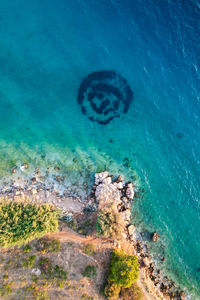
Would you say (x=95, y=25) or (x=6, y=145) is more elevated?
(x=95, y=25)

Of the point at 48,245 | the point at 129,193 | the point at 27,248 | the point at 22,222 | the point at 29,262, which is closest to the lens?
the point at 22,222

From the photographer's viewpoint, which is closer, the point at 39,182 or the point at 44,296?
the point at 44,296

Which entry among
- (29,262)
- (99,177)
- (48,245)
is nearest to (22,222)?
(48,245)

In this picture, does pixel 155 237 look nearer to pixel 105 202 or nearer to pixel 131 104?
pixel 105 202

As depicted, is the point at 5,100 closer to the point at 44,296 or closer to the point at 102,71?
the point at 102,71

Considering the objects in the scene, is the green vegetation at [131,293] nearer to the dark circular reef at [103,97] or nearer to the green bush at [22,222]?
the green bush at [22,222]

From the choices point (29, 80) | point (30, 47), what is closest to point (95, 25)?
point (30, 47)

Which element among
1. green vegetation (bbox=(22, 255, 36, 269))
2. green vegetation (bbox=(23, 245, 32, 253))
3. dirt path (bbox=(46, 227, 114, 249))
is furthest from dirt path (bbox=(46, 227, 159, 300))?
green vegetation (bbox=(22, 255, 36, 269))

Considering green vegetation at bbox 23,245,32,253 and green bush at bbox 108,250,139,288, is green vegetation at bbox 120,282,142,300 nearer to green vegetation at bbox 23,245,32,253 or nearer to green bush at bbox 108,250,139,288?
green bush at bbox 108,250,139,288
